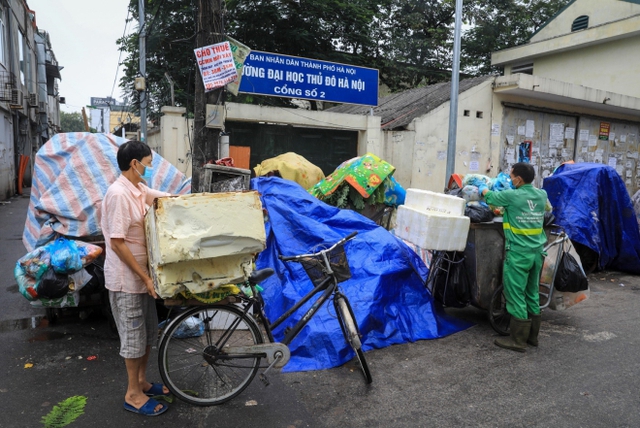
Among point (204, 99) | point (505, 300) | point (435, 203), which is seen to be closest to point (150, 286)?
point (435, 203)

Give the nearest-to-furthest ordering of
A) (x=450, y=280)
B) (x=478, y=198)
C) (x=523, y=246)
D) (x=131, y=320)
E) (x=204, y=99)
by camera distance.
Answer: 1. (x=131, y=320)
2. (x=523, y=246)
3. (x=450, y=280)
4. (x=478, y=198)
5. (x=204, y=99)

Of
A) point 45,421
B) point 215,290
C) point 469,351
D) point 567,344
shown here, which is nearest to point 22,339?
point 45,421

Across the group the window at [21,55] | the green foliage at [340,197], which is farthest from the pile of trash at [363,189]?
the window at [21,55]

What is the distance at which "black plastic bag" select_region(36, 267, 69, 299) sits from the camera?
391 cm

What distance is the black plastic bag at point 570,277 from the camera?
4582mm

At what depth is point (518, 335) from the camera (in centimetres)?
422

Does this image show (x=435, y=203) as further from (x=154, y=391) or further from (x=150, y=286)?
(x=154, y=391)

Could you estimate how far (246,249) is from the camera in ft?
9.52

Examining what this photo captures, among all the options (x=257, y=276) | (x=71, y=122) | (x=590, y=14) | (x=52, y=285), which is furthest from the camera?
(x=71, y=122)

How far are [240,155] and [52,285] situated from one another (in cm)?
504

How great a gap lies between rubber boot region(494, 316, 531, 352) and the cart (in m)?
0.28

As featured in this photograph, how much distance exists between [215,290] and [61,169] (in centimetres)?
249

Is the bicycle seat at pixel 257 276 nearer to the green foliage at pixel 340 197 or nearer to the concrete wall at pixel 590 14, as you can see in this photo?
the green foliage at pixel 340 197

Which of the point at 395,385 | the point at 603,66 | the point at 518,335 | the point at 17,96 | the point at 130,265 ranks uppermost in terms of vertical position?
the point at 603,66
